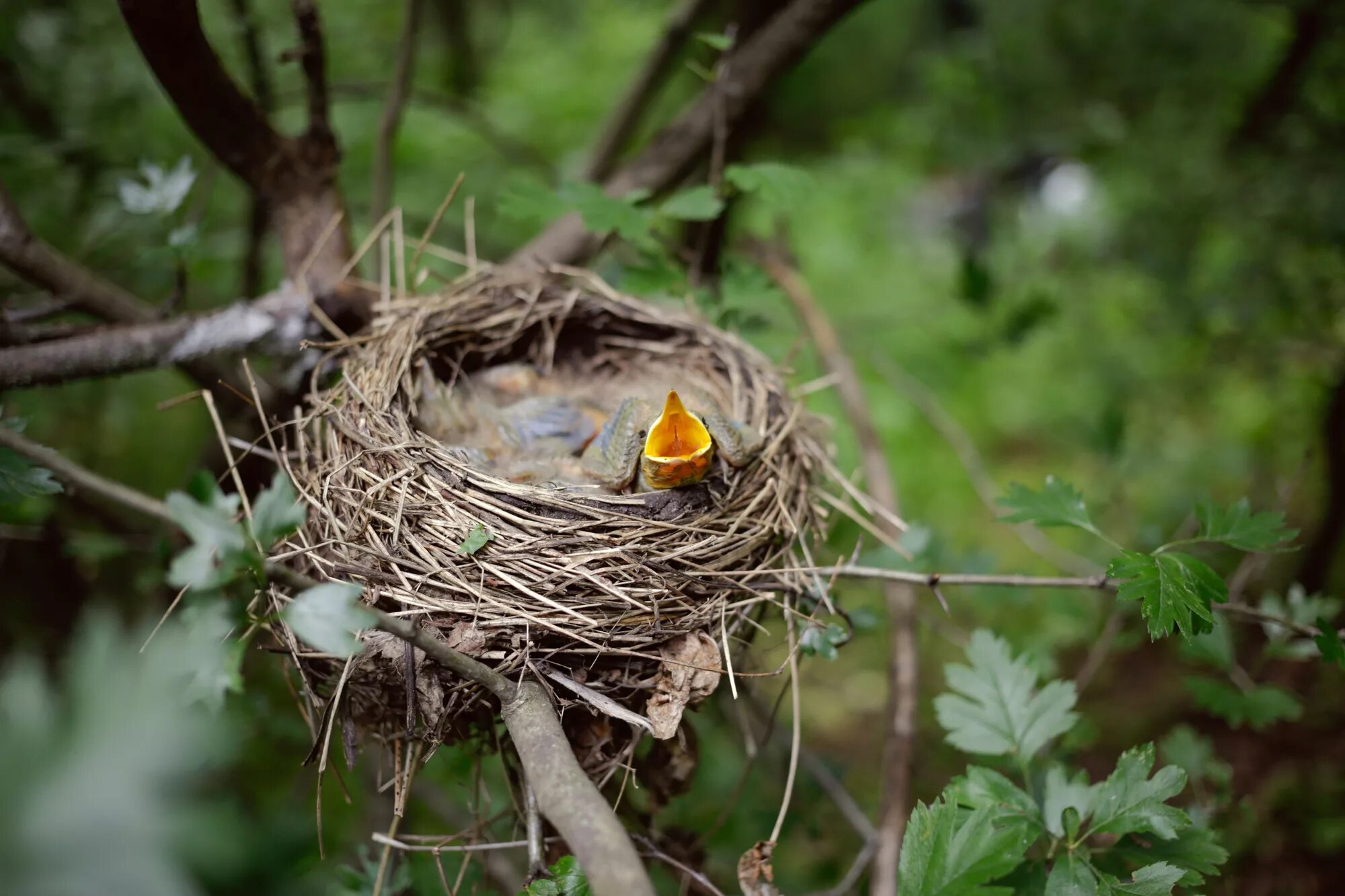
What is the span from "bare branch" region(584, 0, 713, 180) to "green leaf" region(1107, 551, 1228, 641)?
6.80 feet

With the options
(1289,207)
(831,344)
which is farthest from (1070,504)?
(1289,207)

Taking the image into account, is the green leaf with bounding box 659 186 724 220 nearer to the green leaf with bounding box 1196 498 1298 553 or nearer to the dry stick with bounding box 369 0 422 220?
the dry stick with bounding box 369 0 422 220

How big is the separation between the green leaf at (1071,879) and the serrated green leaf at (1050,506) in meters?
0.59

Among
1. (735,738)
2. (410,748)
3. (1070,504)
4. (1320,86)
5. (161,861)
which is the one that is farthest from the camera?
(1320,86)

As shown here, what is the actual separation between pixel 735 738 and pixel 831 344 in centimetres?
133

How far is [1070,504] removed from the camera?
160 cm

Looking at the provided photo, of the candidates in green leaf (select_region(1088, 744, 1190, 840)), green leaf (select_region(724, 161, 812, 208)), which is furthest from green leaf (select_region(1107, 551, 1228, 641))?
green leaf (select_region(724, 161, 812, 208))

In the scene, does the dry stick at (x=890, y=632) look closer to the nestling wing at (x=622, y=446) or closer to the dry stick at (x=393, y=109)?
the nestling wing at (x=622, y=446)

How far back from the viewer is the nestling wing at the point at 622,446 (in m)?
1.83

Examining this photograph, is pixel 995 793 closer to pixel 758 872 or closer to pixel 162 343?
pixel 758 872

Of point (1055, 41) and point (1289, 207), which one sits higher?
point (1055, 41)

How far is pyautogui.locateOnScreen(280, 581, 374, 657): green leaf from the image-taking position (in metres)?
0.90

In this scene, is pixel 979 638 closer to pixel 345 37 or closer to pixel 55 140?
pixel 55 140

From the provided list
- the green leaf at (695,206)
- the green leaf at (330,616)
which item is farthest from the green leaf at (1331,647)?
the green leaf at (330,616)
